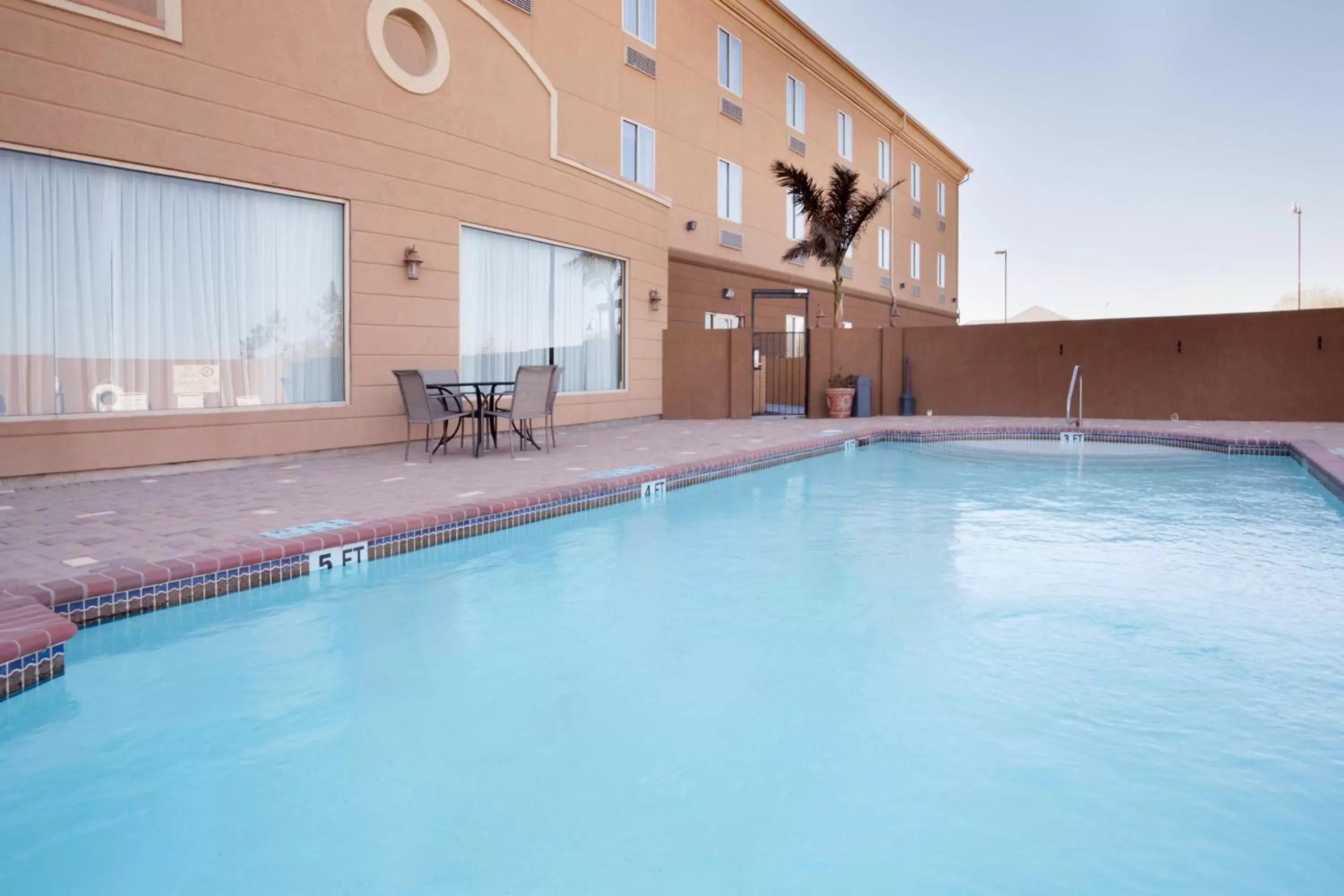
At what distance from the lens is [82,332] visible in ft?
19.5

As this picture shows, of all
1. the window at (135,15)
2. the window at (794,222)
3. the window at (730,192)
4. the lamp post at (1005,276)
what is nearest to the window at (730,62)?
the window at (730,192)

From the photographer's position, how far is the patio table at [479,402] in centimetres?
757

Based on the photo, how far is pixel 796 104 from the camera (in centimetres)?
1753

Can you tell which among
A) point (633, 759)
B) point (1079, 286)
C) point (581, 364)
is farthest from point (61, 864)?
point (1079, 286)

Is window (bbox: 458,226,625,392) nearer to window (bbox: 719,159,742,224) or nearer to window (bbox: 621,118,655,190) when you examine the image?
window (bbox: 621,118,655,190)

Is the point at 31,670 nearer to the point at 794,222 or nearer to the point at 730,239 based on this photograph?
the point at 730,239

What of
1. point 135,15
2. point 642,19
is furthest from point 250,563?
point 642,19

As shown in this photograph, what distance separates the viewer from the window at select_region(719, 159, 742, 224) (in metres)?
15.2

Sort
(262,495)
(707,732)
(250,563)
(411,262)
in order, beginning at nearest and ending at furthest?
(707,732)
(250,563)
(262,495)
(411,262)

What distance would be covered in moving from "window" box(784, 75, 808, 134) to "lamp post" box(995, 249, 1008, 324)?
1959 cm

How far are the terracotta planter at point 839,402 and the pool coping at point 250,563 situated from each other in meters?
5.96

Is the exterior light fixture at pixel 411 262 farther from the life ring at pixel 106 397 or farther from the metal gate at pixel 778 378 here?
the metal gate at pixel 778 378

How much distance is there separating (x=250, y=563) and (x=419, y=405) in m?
3.57

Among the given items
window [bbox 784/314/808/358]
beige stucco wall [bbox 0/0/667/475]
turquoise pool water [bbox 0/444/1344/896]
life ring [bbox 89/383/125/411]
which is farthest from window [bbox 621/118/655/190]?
turquoise pool water [bbox 0/444/1344/896]
